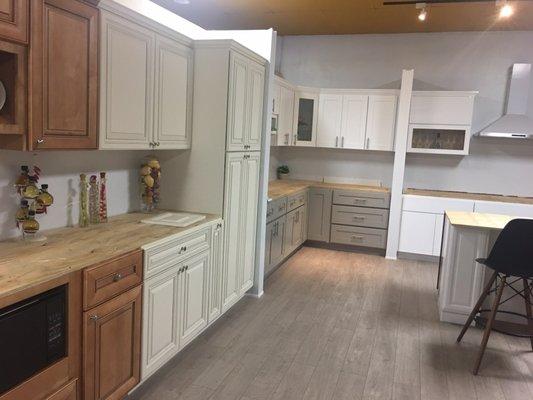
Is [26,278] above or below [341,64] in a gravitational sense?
below

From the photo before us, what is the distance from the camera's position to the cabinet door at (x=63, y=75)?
1894 millimetres

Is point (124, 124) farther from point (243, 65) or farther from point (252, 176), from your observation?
point (252, 176)

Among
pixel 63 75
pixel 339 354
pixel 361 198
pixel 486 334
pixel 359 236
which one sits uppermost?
pixel 63 75

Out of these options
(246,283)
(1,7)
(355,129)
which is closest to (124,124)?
(1,7)

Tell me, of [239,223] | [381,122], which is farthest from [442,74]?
[239,223]

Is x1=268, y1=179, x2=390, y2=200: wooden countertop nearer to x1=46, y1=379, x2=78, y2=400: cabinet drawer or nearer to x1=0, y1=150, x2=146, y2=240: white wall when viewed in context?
x1=0, y1=150, x2=146, y2=240: white wall

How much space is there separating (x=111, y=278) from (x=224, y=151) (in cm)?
142

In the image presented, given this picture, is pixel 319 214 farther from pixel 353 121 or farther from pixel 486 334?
pixel 486 334

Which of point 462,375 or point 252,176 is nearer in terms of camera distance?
point 462,375

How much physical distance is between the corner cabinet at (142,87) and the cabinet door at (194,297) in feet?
2.65

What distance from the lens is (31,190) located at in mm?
2178

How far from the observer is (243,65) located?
3.38 meters

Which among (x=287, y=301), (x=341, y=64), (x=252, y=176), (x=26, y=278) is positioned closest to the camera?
(x=26, y=278)

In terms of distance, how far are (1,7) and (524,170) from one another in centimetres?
589
